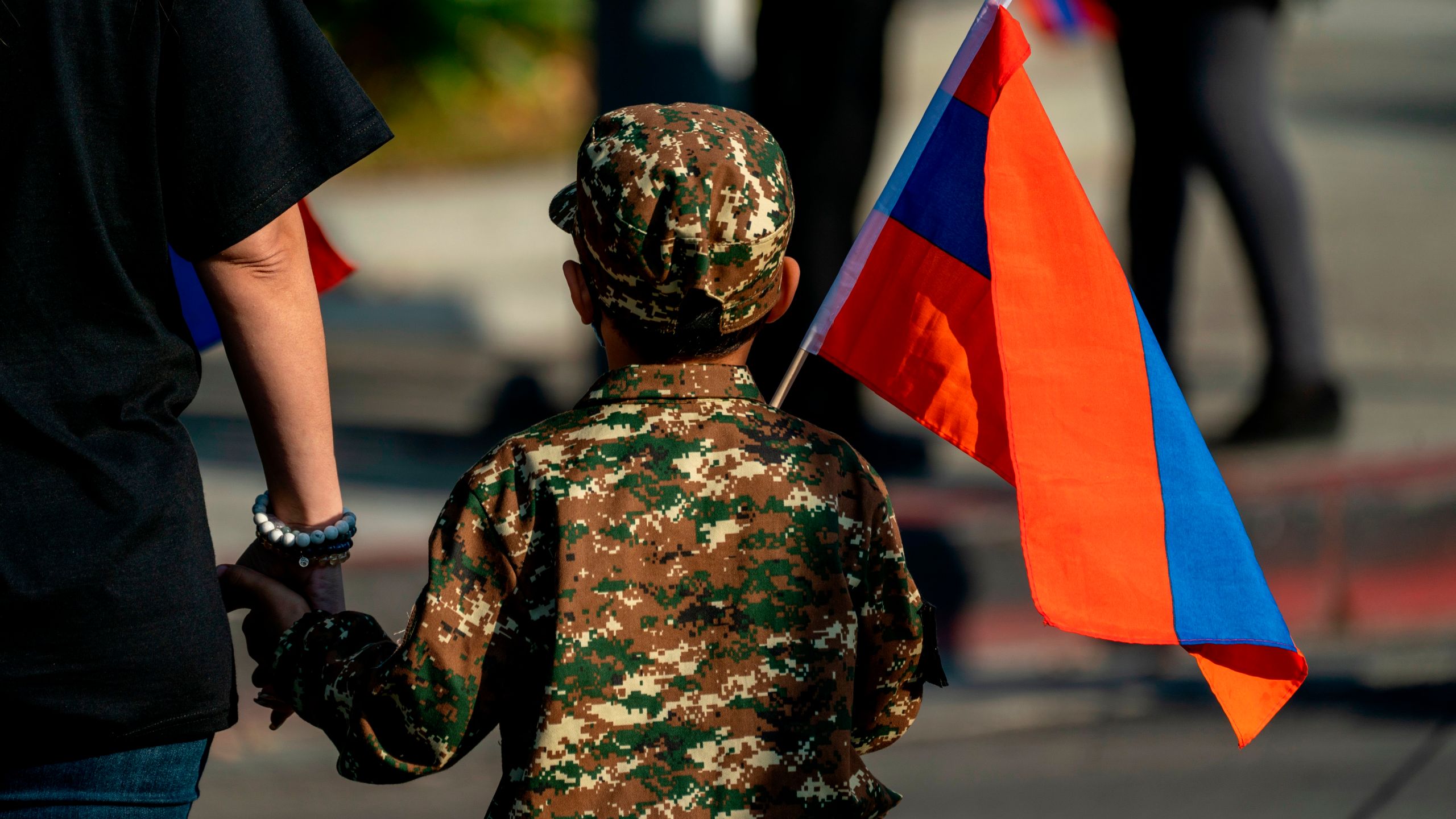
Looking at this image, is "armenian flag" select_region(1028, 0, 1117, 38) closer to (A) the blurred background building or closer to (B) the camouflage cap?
(A) the blurred background building

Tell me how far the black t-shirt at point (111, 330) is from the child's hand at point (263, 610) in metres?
0.16

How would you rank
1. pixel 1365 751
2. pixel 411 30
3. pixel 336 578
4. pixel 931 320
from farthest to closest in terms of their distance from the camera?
pixel 411 30
pixel 1365 751
pixel 931 320
pixel 336 578

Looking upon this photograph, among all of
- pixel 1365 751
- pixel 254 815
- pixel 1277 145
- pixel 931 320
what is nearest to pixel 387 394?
pixel 254 815

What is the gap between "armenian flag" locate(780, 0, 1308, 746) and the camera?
1.98 m

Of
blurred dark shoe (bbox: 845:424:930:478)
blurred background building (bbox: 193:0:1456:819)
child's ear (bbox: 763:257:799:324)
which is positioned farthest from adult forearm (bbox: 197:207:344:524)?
blurred dark shoe (bbox: 845:424:930:478)

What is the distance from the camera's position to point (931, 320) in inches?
89.4

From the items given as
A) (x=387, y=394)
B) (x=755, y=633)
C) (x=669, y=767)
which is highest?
(x=755, y=633)

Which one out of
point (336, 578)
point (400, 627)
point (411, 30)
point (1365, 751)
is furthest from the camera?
point (411, 30)

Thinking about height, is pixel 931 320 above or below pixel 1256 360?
above

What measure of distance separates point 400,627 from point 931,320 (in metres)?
2.89

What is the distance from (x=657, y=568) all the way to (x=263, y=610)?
52 cm

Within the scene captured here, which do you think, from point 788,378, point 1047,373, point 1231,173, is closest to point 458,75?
point 1231,173

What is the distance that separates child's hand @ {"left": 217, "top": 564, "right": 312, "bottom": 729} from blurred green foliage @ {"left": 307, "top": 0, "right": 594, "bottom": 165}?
382 inches

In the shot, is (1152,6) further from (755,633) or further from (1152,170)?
(755,633)
